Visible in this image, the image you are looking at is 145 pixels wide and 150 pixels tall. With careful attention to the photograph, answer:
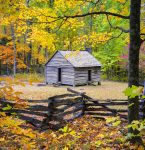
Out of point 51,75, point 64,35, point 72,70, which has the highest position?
point 64,35

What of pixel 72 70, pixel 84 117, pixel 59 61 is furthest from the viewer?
pixel 59 61

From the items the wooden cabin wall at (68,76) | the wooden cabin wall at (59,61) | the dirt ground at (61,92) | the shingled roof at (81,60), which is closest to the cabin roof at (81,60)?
the shingled roof at (81,60)

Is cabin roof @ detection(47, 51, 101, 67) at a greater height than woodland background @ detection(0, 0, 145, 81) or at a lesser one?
lesser

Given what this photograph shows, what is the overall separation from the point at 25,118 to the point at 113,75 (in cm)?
3108

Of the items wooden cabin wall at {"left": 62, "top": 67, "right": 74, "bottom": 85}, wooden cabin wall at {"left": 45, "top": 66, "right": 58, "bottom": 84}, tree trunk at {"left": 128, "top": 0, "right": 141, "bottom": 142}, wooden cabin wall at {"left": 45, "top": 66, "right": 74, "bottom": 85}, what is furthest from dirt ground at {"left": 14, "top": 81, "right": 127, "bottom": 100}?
tree trunk at {"left": 128, "top": 0, "right": 141, "bottom": 142}

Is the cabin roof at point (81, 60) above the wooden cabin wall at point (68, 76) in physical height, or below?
above

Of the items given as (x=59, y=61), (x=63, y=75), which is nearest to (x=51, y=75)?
(x=63, y=75)

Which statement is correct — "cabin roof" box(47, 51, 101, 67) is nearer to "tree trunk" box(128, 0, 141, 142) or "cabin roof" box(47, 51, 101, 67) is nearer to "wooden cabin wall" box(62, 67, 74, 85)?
"wooden cabin wall" box(62, 67, 74, 85)

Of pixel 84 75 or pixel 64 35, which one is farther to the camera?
pixel 64 35

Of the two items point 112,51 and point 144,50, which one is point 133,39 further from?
point 112,51

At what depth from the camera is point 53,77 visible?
1337 inches

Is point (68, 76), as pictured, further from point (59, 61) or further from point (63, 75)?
point (59, 61)

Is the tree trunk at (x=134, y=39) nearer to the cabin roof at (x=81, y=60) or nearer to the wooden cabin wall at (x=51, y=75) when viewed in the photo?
the cabin roof at (x=81, y=60)

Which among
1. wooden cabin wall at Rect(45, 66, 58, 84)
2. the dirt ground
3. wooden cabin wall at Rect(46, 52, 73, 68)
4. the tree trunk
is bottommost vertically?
the dirt ground
